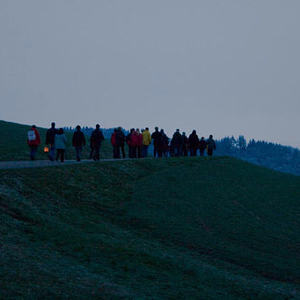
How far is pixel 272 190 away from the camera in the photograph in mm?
37281

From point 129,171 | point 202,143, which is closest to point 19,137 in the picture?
point 202,143

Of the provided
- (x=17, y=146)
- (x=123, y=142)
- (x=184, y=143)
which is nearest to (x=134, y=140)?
(x=123, y=142)

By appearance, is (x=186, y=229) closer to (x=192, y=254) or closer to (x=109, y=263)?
(x=192, y=254)

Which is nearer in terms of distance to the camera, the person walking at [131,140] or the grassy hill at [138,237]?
the grassy hill at [138,237]

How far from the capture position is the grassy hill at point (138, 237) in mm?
10773

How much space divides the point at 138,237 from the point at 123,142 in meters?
18.9

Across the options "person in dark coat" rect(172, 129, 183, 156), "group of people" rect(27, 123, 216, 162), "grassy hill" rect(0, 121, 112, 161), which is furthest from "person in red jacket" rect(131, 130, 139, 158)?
"grassy hill" rect(0, 121, 112, 161)

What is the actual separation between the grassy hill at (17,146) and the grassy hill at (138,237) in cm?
1746

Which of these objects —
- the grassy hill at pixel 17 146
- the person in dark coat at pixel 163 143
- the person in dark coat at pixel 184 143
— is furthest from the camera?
the grassy hill at pixel 17 146

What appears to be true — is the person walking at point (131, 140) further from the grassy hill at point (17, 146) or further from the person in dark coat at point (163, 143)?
the grassy hill at point (17, 146)

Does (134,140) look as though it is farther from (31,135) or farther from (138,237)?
(138,237)

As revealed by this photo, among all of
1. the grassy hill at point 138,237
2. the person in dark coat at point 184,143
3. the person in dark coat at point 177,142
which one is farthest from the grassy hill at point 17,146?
the grassy hill at point 138,237

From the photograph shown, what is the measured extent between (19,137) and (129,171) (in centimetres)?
3238

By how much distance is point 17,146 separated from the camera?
52531 mm
